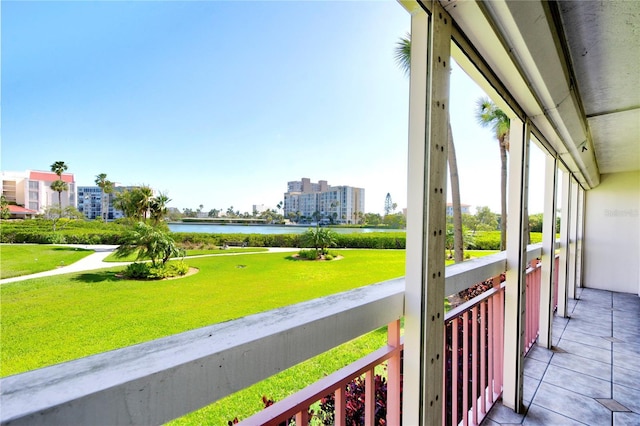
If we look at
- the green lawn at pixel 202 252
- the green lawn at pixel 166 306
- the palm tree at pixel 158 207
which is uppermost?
the palm tree at pixel 158 207

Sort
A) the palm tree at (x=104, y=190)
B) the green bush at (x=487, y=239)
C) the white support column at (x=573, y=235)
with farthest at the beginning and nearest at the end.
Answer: the green bush at (x=487, y=239) → the white support column at (x=573, y=235) → the palm tree at (x=104, y=190)

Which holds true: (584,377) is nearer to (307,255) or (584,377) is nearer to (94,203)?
(307,255)

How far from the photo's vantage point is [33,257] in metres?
0.90

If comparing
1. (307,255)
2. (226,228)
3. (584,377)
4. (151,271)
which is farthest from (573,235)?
(151,271)

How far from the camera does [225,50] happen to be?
1.50 m

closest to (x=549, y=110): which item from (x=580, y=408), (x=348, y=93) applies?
(x=348, y=93)

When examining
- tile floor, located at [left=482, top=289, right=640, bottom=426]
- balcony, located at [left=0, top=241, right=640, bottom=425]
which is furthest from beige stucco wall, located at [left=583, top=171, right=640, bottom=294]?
balcony, located at [left=0, top=241, right=640, bottom=425]

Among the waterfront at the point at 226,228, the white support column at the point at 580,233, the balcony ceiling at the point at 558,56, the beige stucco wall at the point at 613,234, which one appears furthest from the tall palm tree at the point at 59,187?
the beige stucco wall at the point at 613,234

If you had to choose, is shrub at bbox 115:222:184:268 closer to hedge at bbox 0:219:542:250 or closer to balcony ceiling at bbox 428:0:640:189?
hedge at bbox 0:219:542:250

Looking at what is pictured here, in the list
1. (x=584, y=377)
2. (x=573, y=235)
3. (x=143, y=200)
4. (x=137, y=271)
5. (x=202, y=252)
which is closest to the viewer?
(x=143, y=200)

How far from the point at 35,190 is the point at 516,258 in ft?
7.37

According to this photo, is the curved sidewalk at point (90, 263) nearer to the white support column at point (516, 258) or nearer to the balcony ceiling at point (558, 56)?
the balcony ceiling at point (558, 56)

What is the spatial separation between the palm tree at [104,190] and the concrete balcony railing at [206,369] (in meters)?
0.78

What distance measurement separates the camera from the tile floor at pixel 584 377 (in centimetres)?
173
